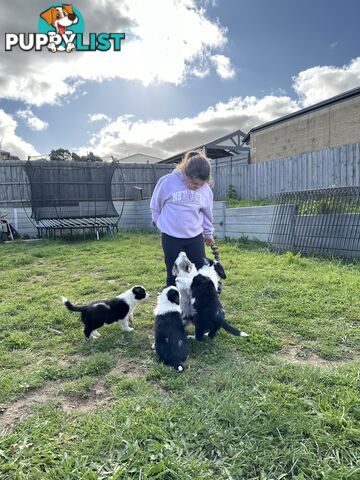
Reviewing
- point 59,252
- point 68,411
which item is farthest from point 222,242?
point 68,411

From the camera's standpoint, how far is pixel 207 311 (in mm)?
3299

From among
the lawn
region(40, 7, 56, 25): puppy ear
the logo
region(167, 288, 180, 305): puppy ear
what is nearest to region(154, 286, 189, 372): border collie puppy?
region(167, 288, 180, 305): puppy ear

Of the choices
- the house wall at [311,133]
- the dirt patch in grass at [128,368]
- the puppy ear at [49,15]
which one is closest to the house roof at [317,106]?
the house wall at [311,133]

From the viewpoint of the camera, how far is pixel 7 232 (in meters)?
11.6

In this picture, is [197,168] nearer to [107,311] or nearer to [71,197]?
[107,311]

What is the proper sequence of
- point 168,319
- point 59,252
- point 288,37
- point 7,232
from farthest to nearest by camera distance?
point 7,232, point 59,252, point 288,37, point 168,319

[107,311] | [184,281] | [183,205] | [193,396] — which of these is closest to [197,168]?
[183,205]

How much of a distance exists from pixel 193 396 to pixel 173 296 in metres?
1.03

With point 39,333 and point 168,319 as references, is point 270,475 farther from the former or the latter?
point 39,333

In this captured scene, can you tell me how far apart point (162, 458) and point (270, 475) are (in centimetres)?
56

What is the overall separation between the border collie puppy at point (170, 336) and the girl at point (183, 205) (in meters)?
0.64

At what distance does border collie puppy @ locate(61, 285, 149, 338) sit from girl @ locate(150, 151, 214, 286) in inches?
18.7

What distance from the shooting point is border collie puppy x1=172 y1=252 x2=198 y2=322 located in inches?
140

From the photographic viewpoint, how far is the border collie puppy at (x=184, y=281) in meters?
3.57
